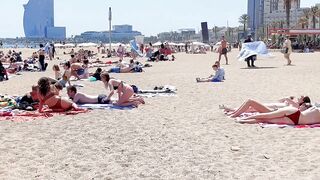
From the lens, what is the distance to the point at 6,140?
699cm

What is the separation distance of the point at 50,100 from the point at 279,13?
135330 millimetres

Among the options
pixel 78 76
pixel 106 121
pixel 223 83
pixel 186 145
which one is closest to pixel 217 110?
pixel 106 121

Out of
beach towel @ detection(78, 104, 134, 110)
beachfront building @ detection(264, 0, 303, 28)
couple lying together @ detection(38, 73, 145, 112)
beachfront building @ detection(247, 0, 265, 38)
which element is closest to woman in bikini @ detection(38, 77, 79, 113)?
couple lying together @ detection(38, 73, 145, 112)

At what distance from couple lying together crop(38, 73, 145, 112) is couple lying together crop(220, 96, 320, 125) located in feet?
8.91

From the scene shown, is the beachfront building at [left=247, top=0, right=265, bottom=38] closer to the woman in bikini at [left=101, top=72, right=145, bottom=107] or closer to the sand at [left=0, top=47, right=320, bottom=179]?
the woman in bikini at [left=101, top=72, right=145, bottom=107]

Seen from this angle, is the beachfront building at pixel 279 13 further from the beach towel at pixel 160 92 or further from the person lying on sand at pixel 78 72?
the beach towel at pixel 160 92

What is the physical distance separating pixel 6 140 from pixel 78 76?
10284 millimetres

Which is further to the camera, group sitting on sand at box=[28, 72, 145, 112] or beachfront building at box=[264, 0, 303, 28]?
beachfront building at box=[264, 0, 303, 28]

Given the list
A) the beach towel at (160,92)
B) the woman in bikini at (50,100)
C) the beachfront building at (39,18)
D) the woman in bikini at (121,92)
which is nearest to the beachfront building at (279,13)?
the beachfront building at (39,18)

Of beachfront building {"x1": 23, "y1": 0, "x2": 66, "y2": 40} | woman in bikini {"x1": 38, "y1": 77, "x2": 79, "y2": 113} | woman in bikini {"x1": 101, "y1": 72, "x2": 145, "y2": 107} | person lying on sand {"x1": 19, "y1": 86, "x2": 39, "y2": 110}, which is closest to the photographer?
woman in bikini {"x1": 38, "y1": 77, "x2": 79, "y2": 113}

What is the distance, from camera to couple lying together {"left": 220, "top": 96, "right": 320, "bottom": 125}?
775cm

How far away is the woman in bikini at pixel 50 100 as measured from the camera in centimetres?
916

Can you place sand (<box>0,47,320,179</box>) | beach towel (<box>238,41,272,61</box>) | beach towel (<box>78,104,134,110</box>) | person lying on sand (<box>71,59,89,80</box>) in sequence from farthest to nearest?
beach towel (<box>238,41,272,61</box>) → person lying on sand (<box>71,59,89,80</box>) → beach towel (<box>78,104,134,110</box>) → sand (<box>0,47,320,179</box>)

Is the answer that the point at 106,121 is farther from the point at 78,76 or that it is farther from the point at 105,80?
the point at 78,76
